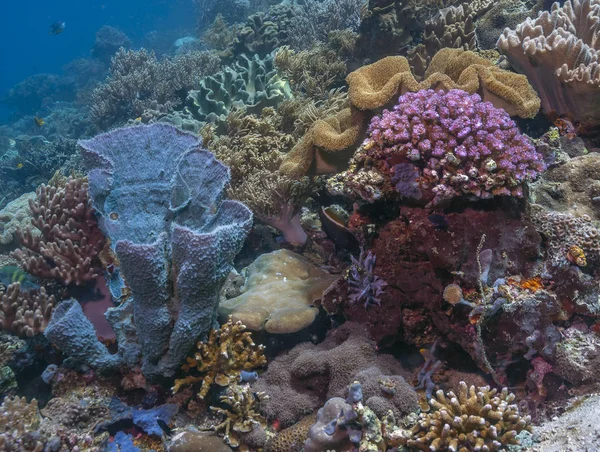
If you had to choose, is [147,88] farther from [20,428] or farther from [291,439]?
[291,439]

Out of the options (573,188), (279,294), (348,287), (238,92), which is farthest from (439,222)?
(238,92)

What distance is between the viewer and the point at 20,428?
275 centimetres

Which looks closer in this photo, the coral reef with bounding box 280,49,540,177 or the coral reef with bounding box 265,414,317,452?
the coral reef with bounding box 265,414,317,452

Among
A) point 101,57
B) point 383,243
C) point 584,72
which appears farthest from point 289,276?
point 101,57

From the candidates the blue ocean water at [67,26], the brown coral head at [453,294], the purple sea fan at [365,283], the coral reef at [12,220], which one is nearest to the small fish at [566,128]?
the brown coral head at [453,294]

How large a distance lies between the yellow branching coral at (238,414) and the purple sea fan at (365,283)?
1.03m

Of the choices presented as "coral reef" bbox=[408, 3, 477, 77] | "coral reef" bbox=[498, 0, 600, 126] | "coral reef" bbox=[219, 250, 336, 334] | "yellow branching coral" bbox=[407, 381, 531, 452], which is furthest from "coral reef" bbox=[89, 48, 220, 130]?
"yellow branching coral" bbox=[407, 381, 531, 452]

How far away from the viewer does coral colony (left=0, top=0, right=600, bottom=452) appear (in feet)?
8.70

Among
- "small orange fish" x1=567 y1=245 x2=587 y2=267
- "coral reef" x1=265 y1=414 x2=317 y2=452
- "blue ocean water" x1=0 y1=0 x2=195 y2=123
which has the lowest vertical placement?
"coral reef" x1=265 y1=414 x2=317 y2=452

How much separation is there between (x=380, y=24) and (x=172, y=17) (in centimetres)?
4239

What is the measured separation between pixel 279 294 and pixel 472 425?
73.2 inches

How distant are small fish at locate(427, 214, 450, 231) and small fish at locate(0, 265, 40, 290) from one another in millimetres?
3874

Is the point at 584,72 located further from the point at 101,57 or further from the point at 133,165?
the point at 101,57

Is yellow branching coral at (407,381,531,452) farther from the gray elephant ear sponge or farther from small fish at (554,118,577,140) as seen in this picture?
small fish at (554,118,577,140)
